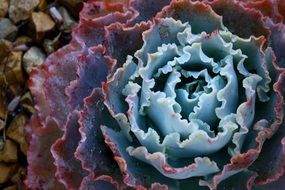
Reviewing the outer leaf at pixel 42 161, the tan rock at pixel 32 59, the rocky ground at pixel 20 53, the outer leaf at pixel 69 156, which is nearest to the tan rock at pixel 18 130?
the rocky ground at pixel 20 53

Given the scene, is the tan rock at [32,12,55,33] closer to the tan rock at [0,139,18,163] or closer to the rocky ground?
the rocky ground

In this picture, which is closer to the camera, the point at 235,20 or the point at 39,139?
the point at 235,20

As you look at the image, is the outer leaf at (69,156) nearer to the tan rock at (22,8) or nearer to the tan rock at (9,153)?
the tan rock at (9,153)

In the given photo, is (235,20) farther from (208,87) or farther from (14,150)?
(14,150)

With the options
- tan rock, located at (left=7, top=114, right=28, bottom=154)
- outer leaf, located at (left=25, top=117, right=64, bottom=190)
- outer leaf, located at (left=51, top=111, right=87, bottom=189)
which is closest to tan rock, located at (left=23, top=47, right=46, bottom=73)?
tan rock, located at (left=7, top=114, right=28, bottom=154)

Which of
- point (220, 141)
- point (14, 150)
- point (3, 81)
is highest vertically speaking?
point (220, 141)

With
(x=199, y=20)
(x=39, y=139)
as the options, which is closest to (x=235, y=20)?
(x=199, y=20)

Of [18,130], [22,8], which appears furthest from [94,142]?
[22,8]
